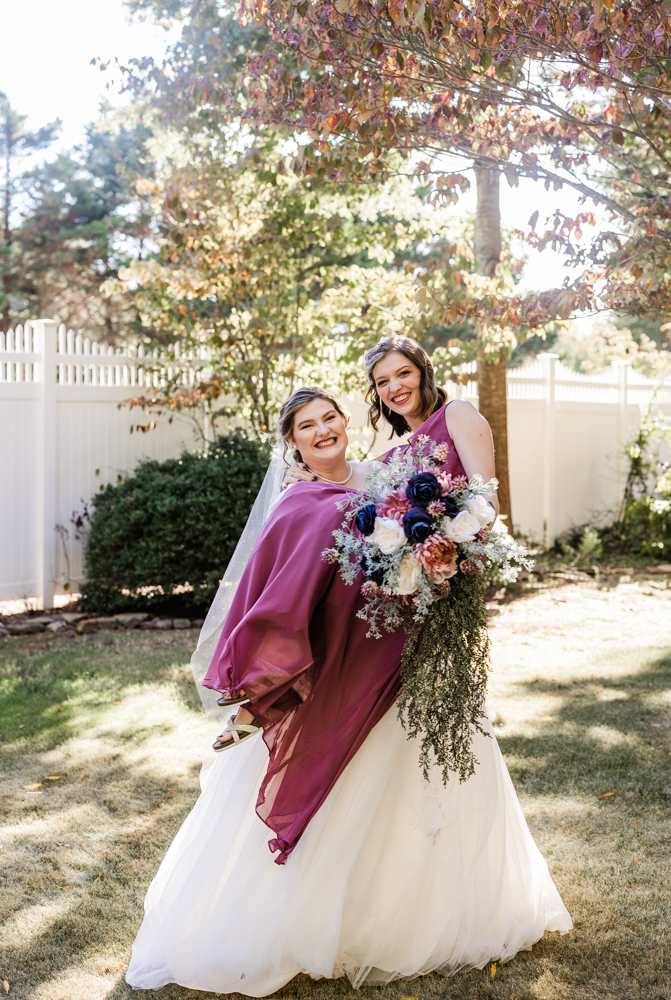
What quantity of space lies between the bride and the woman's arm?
1.63ft

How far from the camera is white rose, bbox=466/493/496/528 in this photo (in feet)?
7.67

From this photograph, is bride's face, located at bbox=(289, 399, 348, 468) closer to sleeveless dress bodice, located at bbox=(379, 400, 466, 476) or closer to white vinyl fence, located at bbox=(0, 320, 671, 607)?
sleeveless dress bodice, located at bbox=(379, 400, 466, 476)

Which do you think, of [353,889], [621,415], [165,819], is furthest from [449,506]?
[621,415]

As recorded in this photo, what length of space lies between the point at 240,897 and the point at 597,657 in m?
4.31

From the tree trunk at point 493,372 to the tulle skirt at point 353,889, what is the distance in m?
5.99

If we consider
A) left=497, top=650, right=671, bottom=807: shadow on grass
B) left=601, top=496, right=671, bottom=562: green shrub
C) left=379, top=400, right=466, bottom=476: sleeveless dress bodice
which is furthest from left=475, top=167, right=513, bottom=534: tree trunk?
left=379, top=400, right=466, bottom=476: sleeveless dress bodice

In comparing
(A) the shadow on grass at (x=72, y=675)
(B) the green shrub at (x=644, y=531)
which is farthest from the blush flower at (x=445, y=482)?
(B) the green shrub at (x=644, y=531)

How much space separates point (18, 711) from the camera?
5.10m

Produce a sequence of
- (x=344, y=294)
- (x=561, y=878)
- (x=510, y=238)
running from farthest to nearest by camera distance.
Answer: (x=510, y=238)
(x=344, y=294)
(x=561, y=878)

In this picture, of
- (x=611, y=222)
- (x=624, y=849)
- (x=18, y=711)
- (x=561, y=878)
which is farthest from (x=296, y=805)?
(x=611, y=222)

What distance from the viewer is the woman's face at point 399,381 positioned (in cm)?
328

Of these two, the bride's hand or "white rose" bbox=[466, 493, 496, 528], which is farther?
the bride's hand

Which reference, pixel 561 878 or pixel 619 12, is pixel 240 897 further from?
pixel 619 12

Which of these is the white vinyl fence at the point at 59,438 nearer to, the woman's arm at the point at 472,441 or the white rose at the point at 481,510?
the woman's arm at the point at 472,441
